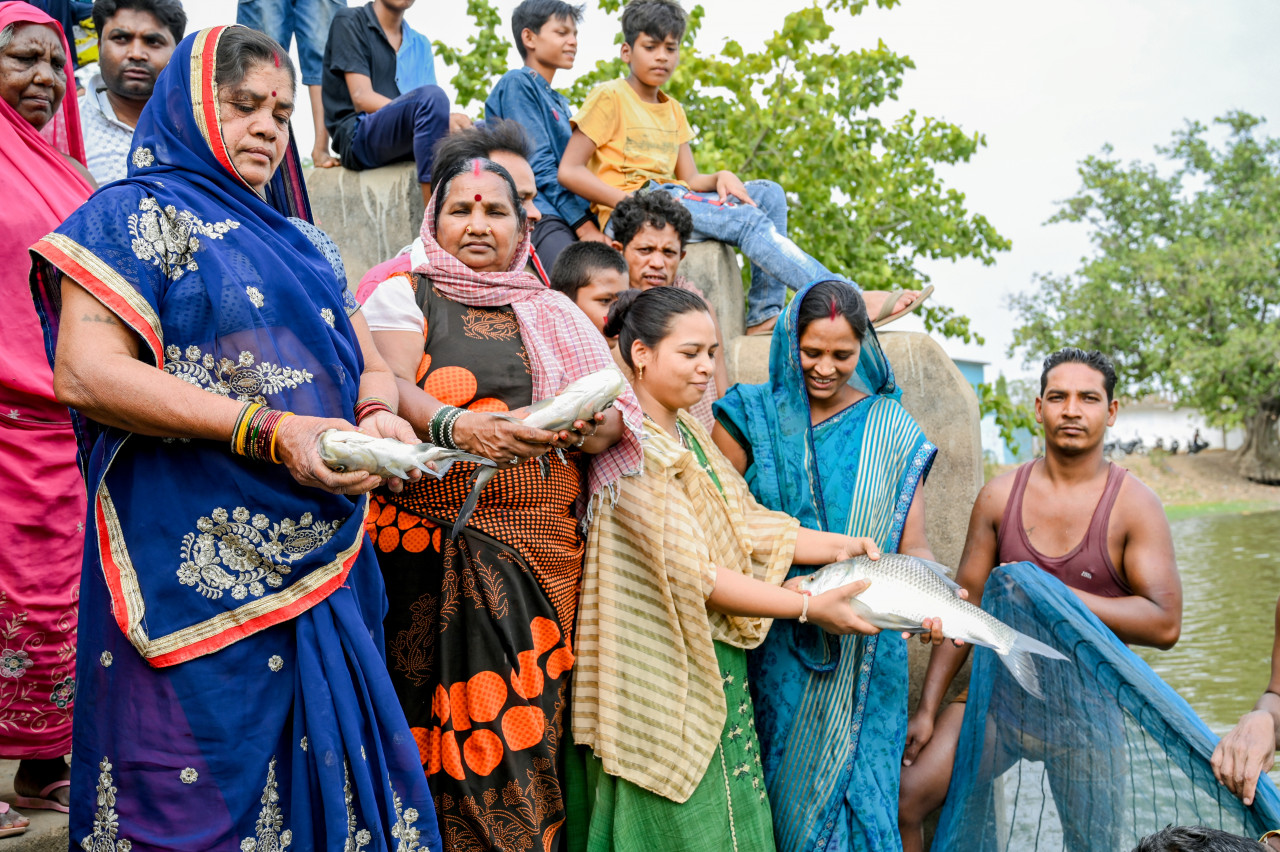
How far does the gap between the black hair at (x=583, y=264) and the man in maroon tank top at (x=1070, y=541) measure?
1.54m

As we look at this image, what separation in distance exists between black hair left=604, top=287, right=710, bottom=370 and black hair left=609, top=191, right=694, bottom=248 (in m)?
0.95

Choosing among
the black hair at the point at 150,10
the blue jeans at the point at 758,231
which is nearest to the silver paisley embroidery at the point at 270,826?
the black hair at the point at 150,10

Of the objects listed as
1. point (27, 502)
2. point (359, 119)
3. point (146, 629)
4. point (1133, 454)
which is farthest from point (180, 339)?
point (1133, 454)

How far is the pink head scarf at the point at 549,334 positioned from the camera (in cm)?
251

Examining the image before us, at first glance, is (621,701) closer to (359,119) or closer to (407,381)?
(407,381)

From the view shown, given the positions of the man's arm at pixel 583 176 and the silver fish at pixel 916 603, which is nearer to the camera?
the silver fish at pixel 916 603

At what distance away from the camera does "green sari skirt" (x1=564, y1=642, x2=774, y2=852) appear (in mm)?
2529

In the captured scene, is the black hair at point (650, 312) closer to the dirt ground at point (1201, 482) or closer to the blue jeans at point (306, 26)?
the blue jeans at point (306, 26)

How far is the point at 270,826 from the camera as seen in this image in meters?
1.84

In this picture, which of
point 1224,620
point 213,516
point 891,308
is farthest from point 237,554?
point 1224,620

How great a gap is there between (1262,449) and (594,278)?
27.0 metres

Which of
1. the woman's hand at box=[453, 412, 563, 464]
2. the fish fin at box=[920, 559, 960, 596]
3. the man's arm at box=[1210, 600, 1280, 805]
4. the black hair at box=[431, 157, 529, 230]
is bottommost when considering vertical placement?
the man's arm at box=[1210, 600, 1280, 805]

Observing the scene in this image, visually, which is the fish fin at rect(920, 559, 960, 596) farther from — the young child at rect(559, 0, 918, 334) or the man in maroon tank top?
the young child at rect(559, 0, 918, 334)

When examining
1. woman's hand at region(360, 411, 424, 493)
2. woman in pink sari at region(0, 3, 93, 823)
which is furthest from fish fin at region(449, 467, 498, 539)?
woman in pink sari at region(0, 3, 93, 823)
